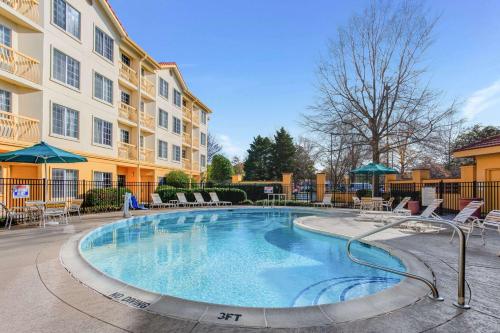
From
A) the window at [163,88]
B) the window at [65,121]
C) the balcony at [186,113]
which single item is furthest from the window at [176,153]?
Answer: the window at [65,121]

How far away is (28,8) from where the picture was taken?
13.8 metres

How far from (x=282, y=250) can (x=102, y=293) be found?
5.36 meters

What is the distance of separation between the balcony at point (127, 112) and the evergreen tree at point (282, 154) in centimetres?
2621

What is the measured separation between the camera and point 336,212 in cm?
1686

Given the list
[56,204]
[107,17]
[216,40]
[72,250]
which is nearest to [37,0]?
[107,17]

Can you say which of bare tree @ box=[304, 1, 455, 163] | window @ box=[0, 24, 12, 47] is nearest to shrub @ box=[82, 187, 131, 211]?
window @ box=[0, 24, 12, 47]

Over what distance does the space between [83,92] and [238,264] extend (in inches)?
600

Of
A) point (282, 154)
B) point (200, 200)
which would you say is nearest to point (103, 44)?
point (200, 200)

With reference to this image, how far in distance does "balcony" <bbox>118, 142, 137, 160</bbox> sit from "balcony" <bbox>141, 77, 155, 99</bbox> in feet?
15.6

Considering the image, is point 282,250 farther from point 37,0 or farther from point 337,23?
point 337,23

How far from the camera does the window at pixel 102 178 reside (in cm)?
1791

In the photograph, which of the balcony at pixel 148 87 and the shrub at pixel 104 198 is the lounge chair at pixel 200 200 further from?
the balcony at pixel 148 87

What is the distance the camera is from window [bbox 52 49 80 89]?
49.5ft

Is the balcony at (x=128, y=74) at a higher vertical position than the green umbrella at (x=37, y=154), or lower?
higher
